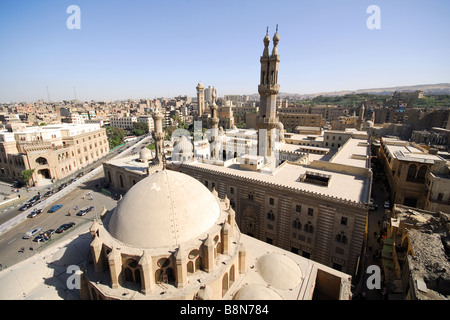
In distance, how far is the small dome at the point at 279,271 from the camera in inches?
693

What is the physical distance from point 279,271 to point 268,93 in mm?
25230

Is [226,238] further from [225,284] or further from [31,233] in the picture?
[31,233]

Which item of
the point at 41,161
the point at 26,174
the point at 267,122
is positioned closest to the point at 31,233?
the point at 26,174

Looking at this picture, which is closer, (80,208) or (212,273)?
(212,273)

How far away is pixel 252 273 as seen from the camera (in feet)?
61.9

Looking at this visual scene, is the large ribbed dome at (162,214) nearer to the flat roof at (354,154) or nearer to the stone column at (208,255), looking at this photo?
the stone column at (208,255)

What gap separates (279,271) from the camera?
18.0 m

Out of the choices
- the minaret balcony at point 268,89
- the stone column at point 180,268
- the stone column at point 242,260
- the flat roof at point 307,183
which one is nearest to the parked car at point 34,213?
the flat roof at point 307,183

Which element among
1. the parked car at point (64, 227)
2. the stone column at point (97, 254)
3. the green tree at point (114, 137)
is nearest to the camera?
the stone column at point (97, 254)

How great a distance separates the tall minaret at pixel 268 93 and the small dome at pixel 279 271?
19308 millimetres
